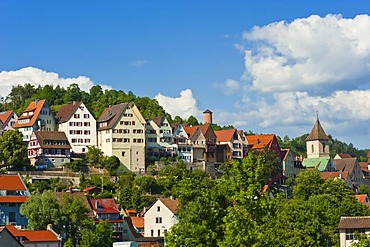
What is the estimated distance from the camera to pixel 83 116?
12331cm

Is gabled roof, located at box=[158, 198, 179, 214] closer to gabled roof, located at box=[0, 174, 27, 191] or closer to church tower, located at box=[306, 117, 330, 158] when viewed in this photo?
gabled roof, located at box=[0, 174, 27, 191]

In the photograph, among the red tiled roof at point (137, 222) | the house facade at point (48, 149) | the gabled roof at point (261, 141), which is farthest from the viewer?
the gabled roof at point (261, 141)

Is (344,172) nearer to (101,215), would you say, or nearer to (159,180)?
(159,180)

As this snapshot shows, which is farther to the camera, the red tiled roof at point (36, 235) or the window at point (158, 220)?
the window at point (158, 220)

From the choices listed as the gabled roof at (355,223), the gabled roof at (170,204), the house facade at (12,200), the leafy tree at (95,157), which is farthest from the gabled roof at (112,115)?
the gabled roof at (355,223)

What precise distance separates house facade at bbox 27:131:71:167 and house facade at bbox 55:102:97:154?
5.83 metres

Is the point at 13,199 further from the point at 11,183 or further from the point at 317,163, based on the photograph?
the point at 317,163

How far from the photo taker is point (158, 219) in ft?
309

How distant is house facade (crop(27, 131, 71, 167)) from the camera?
112 meters

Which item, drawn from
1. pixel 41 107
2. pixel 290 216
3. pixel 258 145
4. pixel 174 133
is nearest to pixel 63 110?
pixel 41 107

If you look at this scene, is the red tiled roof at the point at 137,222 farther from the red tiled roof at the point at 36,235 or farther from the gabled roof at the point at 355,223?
the gabled roof at the point at 355,223

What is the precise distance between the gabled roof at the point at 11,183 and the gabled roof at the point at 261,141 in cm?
5442

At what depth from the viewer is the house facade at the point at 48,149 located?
112m

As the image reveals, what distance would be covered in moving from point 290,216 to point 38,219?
29.5 m
